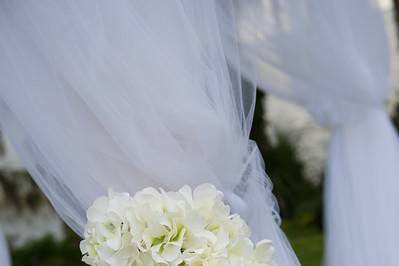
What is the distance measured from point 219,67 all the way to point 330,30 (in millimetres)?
1753

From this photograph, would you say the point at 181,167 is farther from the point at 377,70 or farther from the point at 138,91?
the point at 377,70

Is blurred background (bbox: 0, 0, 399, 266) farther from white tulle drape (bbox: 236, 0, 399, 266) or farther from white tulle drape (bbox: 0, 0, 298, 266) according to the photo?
white tulle drape (bbox: 0, 0, 298, 266)

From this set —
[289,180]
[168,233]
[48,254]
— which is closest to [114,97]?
[168,233]

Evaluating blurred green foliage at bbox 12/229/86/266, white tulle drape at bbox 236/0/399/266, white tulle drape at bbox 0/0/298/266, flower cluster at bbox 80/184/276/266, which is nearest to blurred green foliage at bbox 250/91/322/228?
blurred green foliage at bbox 12/229/86/266

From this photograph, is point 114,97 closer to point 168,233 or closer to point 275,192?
point 168,233

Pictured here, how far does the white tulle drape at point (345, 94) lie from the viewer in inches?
139

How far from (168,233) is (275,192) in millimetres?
6219

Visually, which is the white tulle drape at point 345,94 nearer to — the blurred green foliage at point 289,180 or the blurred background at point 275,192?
the blurred background at point 275,192

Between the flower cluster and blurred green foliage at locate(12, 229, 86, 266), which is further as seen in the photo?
blurred green foliage at locate(12, 229, 86, 266)

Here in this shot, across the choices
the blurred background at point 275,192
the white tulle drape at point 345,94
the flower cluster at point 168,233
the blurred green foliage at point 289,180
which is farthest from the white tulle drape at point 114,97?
the blurred green foliage at point 289,180

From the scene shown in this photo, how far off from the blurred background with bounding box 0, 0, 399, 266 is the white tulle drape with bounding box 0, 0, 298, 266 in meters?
3.90

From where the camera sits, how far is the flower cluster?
62.5 inches

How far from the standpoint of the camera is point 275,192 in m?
7.72

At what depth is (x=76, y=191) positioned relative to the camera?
6.07 ft
